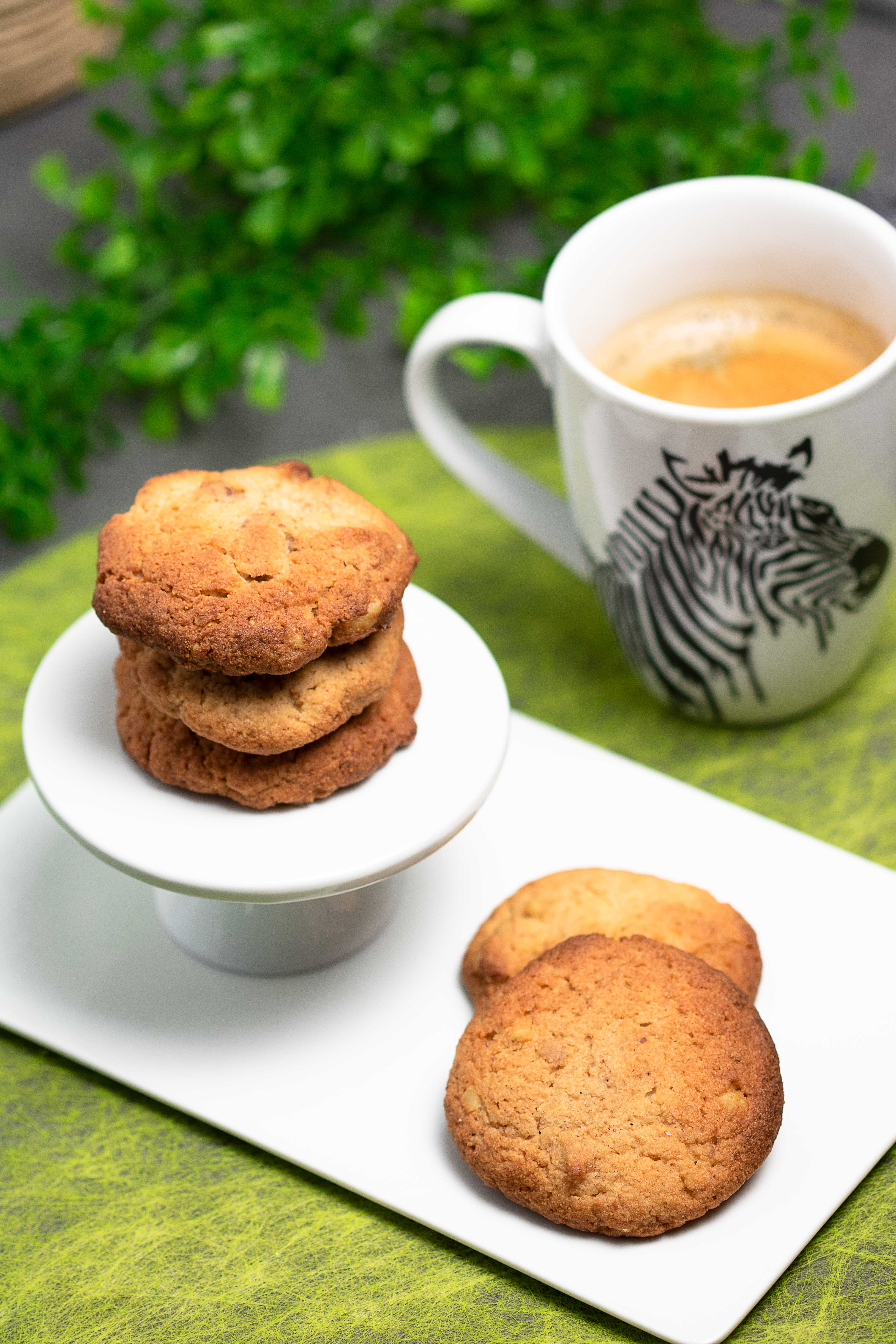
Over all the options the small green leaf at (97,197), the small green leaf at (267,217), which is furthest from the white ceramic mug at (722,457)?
the small green leaf at (97,197)

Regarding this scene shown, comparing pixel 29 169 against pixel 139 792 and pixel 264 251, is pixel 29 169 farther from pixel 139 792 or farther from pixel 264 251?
pixel 139 792

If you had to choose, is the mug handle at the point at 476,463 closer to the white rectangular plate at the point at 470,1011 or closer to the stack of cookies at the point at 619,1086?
the white rectangular plate at the point at 470,1011

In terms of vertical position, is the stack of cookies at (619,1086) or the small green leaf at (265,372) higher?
the small green leaf at (265,372)

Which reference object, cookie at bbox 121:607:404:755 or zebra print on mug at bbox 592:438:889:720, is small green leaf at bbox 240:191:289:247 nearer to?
zebra print on mug at bbox 592:438:889:720

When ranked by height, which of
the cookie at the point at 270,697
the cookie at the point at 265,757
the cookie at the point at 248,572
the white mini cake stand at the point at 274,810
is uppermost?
the cookie at the point at 248,572

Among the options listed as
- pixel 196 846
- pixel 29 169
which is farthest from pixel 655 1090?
pixel 29 169

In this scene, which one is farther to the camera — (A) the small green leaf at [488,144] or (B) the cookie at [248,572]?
(A) the small green leaf at [488,144]

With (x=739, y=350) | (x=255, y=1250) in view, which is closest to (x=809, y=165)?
(x=739, y=350)

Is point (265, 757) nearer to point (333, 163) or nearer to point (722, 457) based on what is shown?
→ point (722, 457)
